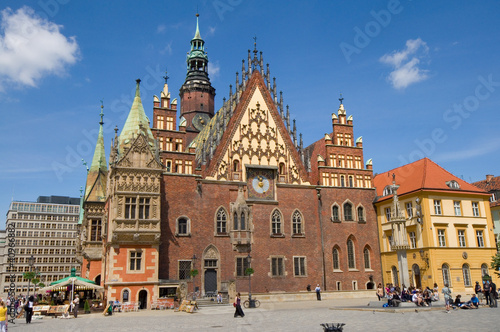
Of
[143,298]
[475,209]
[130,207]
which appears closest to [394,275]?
[475,209]

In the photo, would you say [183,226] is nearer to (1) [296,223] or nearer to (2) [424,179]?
(1) [296,223]

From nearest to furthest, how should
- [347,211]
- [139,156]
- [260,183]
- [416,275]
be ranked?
[139,156]
[416,275]
[260,183]
[347,211]

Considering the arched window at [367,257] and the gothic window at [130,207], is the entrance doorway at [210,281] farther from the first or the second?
the arched window at [367,257]

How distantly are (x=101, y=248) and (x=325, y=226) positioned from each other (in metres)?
23.0

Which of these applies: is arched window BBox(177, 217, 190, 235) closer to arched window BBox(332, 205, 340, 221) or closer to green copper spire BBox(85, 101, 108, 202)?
green copper spire BBox(85, 101, 108, 202)

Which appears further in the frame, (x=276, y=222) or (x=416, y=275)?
(x=276, y=222)

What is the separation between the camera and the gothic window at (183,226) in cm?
4147

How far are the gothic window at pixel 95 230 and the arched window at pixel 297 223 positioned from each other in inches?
801

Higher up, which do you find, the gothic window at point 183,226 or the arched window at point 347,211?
the arched window at point 347,211

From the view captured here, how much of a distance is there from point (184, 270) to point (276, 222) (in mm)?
10402

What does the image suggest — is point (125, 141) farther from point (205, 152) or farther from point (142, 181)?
point (205, 152)

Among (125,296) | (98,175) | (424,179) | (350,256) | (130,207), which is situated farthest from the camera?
(98,175)

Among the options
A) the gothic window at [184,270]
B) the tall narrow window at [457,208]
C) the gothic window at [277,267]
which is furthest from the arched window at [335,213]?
the gothic window at [184,270]

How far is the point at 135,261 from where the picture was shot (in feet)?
125
